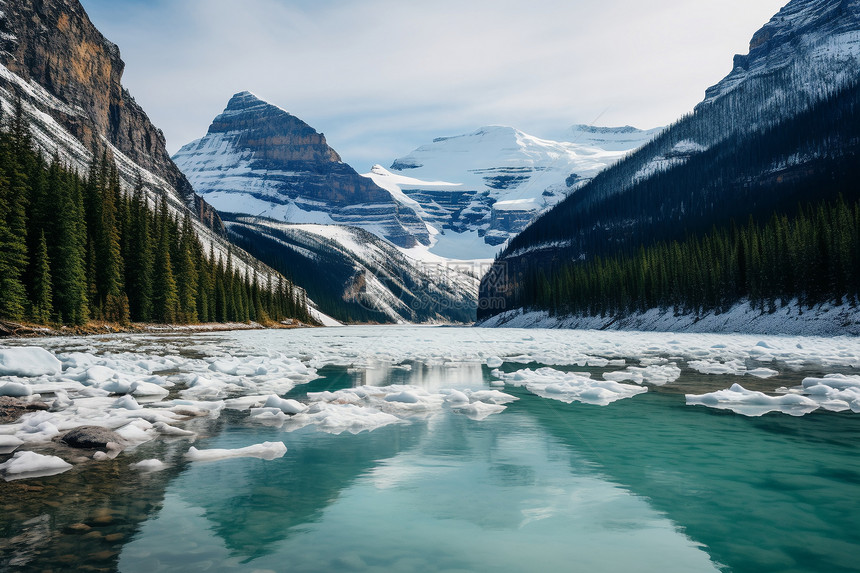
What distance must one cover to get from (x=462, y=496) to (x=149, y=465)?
447 centimetres

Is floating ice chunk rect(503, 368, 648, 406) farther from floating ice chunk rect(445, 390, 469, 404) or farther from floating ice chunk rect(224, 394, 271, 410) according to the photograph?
floating ice chunk rect(224, 394, 271, 410)

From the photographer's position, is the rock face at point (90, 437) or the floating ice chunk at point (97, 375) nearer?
the rock face at point (90, 437)

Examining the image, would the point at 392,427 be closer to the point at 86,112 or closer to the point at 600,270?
the point at 600,270

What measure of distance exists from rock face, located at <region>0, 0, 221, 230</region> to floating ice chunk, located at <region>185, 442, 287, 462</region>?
126628mm

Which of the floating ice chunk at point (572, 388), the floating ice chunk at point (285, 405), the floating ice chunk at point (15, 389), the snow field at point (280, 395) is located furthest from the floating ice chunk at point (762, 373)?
the floating ice chunk at point (15, 389)

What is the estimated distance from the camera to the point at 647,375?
63.1 ft

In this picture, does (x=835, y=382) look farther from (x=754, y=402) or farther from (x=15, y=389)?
(x=15, y=389)

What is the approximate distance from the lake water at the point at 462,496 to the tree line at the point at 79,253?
4246 centimetres

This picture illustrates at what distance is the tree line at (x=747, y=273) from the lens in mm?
59469

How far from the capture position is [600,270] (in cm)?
11225

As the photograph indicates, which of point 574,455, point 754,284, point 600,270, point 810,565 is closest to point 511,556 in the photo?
point 810,565

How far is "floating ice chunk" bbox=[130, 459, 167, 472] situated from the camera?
7180 millimetres

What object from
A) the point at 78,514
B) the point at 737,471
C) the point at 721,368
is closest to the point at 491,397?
the point at 737,471

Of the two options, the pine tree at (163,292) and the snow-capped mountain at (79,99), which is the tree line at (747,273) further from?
the snow-capped mountain at (79,99)
